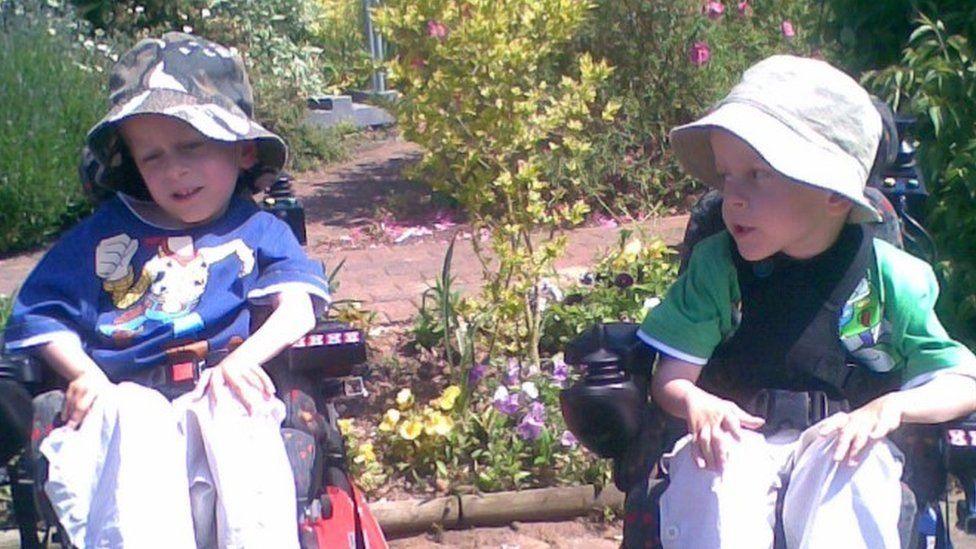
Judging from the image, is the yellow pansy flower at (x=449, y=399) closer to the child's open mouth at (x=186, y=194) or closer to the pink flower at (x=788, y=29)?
the child's open mouth at (x=186, y=194)

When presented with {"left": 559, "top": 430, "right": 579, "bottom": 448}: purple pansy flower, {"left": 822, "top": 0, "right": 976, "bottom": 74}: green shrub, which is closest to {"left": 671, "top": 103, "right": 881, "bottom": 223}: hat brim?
{"left": 559, "top": 430, "right": 579, "bottom": 448}: purple pansy flower

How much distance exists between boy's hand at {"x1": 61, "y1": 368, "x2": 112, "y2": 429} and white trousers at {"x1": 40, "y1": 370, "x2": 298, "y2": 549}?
0.9 inches

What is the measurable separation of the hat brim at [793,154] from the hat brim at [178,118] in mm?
1044

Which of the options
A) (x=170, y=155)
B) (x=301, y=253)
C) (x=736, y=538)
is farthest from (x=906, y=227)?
(x=170, y=155)

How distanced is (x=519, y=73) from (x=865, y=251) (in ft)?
6.38

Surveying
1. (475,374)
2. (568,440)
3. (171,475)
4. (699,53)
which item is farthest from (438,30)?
(699,53)

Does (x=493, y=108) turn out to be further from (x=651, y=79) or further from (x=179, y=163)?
(x=651, y=79)

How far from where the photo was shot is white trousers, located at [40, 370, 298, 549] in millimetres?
2727

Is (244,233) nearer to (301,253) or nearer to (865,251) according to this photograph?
(301,253)

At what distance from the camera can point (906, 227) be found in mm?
3363

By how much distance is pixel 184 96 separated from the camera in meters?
3.16

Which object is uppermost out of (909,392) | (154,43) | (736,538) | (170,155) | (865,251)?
(154,43)

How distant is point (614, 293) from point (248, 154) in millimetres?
2114

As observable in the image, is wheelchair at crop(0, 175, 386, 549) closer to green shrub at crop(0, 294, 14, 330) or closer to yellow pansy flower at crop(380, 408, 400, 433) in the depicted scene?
yellow pansy flower at crop(380, 408, 400, 433)
